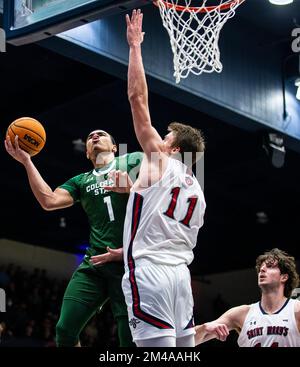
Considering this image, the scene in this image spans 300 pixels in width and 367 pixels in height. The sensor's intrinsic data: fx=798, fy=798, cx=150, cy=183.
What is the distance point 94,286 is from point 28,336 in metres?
10.1

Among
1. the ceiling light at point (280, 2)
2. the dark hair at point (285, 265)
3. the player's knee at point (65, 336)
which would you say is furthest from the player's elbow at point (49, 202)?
the ceiling light at point (280, 2)

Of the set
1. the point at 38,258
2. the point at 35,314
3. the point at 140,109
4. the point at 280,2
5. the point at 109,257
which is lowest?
the point at 109,257

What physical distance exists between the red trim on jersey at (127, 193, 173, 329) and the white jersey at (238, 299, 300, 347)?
1.80 metres

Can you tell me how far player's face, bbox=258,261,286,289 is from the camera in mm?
6371

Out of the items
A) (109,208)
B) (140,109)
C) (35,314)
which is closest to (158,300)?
(140,109)

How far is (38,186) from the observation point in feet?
18.5

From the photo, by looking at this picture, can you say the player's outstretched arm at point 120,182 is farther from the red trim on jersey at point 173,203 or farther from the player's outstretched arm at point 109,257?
the red trim on jersey at point 173,203

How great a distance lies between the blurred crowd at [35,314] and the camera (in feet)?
49.7

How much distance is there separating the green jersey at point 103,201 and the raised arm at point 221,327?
0.85m

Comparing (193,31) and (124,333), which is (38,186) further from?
(193,31)

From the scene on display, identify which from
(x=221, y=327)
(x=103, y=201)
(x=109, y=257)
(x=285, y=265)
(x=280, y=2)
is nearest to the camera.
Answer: (x=109, y=257)

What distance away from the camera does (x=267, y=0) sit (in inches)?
388

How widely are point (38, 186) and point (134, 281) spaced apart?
53.0 inches

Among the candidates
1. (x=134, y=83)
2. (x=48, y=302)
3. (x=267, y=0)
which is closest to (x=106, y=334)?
(x=48, y=302)
